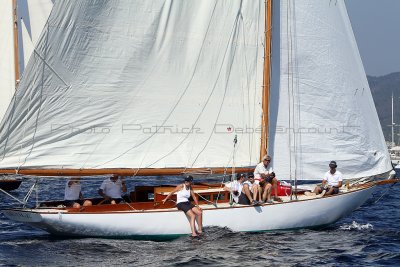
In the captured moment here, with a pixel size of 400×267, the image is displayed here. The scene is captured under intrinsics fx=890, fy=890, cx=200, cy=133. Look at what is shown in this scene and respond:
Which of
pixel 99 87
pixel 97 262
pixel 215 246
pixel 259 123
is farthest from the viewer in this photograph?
pixel 259 123

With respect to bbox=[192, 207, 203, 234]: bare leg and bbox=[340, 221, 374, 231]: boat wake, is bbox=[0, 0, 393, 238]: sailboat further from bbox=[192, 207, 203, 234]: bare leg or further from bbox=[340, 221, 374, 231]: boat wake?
bbox=[340, 221, 374, 231]: boat wake

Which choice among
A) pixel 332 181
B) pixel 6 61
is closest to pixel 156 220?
pixel 332 181

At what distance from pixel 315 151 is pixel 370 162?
6.40 feet

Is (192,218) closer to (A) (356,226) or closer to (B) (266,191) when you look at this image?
(B) (266,191)

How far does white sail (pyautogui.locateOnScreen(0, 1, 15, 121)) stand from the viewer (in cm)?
4650

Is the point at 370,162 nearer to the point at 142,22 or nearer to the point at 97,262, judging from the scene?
the point at 142,22

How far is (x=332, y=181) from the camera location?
27.1 metres

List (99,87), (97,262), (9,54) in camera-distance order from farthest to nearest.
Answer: (9,54) → (99,87) → (97,262)

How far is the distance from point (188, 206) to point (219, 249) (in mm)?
1951

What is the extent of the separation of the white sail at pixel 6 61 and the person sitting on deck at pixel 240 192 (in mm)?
23878

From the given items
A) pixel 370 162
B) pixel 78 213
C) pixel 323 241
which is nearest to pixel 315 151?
pixel 370 162

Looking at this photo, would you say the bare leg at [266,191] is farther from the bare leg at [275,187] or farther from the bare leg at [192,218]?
the bare leg at [192,218]

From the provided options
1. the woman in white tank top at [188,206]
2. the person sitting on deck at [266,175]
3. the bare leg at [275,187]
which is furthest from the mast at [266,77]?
the woman in white tank top at [188,206]

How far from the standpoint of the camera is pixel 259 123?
1091 inches
